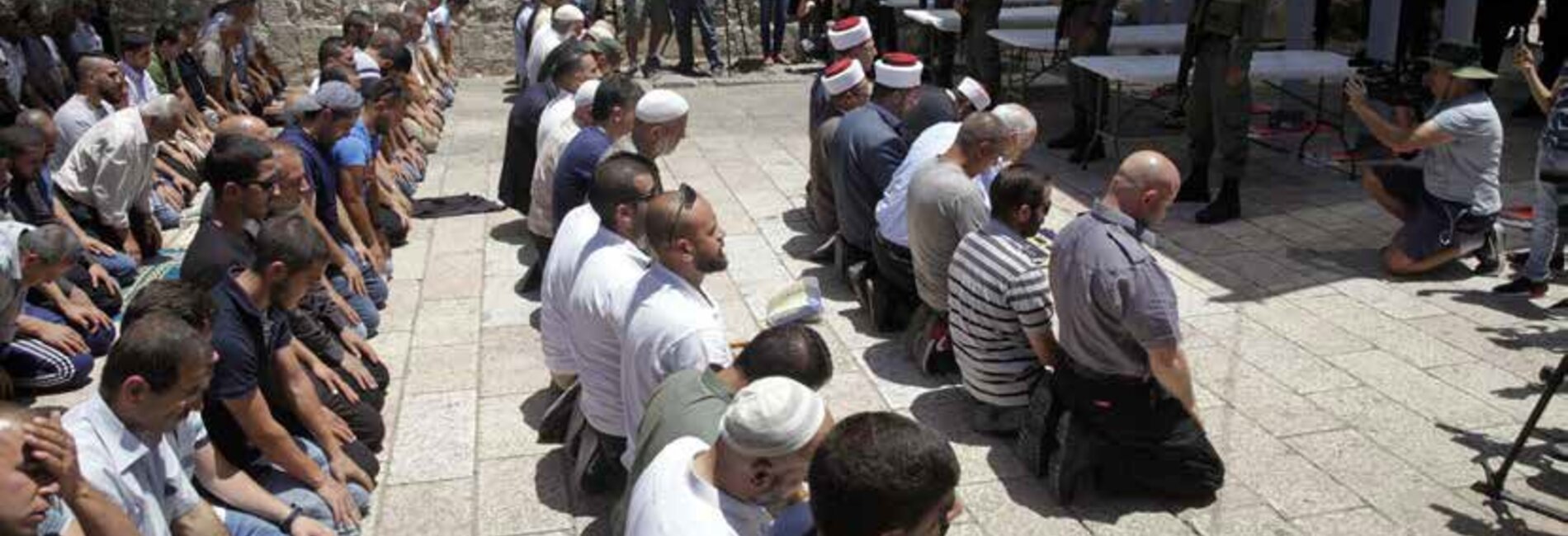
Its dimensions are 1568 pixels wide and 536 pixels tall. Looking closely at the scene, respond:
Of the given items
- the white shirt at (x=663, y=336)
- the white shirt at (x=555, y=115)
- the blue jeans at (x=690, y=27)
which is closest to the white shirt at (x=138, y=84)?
the white shirt at (x=555, y=115)

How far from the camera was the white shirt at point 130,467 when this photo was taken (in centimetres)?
307

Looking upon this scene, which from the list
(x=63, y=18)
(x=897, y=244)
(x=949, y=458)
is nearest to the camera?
(x=949, y=458)

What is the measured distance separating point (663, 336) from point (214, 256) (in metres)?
1.72

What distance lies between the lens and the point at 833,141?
660 centimetres

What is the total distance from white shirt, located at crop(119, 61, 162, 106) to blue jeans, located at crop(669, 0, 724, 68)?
6.09 m

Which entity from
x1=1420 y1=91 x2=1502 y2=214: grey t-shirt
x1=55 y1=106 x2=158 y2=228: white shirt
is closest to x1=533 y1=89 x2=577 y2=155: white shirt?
x1=55 y1=106 x2=158 y2=228: white shirt

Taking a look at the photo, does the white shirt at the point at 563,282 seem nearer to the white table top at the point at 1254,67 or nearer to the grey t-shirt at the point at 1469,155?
the grey t-shirt at the point at 1469,155

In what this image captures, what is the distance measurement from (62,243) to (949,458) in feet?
13.6

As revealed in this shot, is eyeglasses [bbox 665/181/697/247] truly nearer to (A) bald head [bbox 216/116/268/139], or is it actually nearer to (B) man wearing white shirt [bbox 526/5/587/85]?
(A) bald head [bbox 216/116/268/139]

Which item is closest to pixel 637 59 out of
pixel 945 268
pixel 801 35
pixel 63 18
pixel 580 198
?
pixel 801 35

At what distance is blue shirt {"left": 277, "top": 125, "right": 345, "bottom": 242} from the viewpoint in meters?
6.16

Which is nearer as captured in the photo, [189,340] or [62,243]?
[189,340]

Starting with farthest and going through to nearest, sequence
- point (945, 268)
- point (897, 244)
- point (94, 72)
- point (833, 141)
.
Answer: point (94, 72) < point (833, 141) < point (897, 244) < point (945, 268)

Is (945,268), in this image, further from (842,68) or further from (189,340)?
(189,340)
